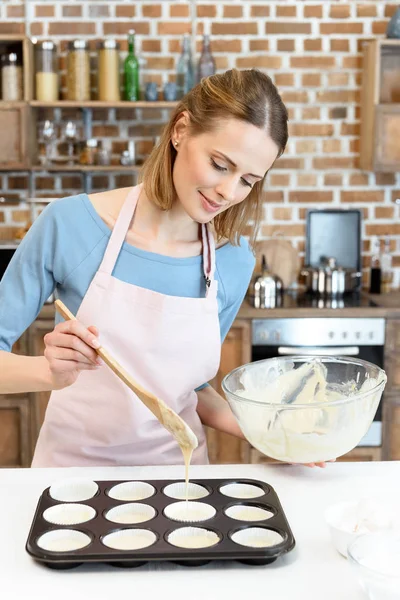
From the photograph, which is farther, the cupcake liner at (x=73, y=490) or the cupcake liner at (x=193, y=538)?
the cupcake liner at (x=73, y=490)

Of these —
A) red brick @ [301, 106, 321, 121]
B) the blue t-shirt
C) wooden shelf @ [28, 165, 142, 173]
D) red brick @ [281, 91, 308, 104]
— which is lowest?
the blue t-shirt

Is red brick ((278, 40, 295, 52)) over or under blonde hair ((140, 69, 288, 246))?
over

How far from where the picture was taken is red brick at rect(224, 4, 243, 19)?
3.81 meters

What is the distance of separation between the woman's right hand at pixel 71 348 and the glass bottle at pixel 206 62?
2.52m

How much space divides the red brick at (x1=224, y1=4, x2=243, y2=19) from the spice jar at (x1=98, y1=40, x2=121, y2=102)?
1.92 feet

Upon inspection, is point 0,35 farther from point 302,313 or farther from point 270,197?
point 302,313

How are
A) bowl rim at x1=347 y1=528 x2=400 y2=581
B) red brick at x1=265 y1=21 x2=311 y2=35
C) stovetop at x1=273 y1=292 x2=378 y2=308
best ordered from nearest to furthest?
Answer: bowl rim at x1=347 y1=528 x2=400 y2=581 → stovetop at x1=273 y1=292 x2=378 y2=308 → red brick at x1=265 y1=21 x2=311 y2=35

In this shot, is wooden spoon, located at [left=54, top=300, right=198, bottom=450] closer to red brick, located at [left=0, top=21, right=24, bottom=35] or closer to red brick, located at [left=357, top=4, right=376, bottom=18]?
red brick, located at [left=0, top=21, right=24, bottom=35]

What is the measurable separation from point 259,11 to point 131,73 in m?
0.72

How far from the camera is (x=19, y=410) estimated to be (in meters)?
3.46

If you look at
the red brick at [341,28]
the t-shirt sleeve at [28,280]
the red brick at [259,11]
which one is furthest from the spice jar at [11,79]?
the t-shirt sleeve at [28,280]

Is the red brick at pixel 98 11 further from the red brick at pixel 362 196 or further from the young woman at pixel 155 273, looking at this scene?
the young woman at pixel 155 273

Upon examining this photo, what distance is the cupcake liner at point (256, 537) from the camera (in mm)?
1255

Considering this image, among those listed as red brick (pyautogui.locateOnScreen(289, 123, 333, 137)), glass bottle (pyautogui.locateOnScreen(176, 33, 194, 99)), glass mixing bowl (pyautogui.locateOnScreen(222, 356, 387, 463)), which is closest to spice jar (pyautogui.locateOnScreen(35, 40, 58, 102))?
glass bottle (pyautogui.locateOnScreen(176, 33, 194, 99))
